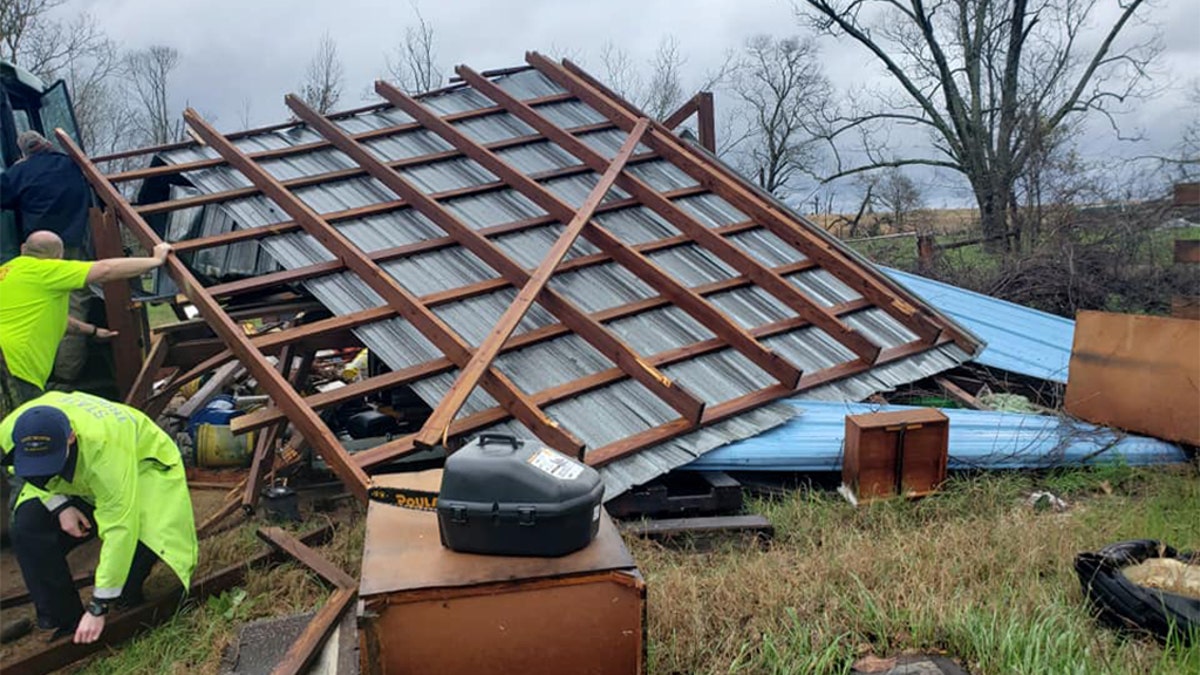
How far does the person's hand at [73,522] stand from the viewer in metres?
3.21

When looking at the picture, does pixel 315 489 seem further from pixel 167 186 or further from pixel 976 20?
pixel 976 20

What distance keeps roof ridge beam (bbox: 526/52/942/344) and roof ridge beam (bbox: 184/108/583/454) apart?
2.81 m

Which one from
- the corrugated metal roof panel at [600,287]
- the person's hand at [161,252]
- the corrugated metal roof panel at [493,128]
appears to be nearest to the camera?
the person's hand at [161,252]

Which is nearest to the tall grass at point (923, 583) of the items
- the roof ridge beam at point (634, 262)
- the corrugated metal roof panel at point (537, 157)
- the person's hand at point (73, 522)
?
the roof ridge beam at point (634, 262)

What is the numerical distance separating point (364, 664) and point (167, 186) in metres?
5.02

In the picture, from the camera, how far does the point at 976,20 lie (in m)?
17.0

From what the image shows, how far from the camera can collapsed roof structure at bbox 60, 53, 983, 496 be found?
4254 millimetres

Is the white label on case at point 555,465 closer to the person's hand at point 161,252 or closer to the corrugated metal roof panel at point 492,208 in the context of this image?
the person's hand at point 161,252

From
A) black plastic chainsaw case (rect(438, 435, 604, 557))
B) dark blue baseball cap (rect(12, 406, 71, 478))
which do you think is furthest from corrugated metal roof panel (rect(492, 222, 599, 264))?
black plastic chainsaw case (rect(438, 435, 604, 557))

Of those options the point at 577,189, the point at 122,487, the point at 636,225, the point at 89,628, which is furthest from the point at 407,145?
the point at 89,628

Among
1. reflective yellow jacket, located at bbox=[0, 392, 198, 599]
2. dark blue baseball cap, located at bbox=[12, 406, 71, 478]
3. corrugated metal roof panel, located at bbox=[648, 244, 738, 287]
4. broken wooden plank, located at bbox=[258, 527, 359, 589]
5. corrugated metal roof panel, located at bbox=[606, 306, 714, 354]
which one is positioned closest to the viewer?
dark blue baseball cap, located at bbox=[12, 406, 71, 478]

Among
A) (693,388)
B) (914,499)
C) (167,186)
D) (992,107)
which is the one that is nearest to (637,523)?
(693,388)

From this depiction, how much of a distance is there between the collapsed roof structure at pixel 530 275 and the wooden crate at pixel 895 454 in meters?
0.61

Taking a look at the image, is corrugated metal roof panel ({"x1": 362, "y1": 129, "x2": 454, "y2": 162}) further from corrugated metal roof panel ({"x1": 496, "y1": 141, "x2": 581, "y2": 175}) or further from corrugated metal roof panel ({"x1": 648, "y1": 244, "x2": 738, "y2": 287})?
corrugated metal roof panel ({"x1": 648, "y1": 244, "x2": 738, "y2": 287})
